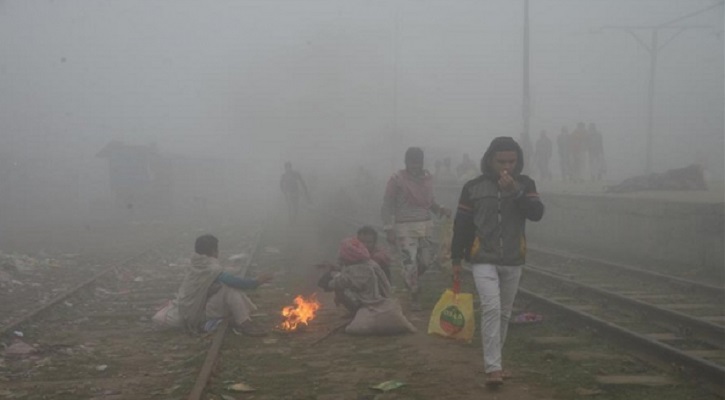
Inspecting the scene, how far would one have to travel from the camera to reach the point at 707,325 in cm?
815

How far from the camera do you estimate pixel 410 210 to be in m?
9.48

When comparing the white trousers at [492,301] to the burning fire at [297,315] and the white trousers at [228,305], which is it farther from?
the white trousers at [228,305]

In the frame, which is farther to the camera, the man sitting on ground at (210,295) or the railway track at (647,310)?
the man sitting on ground at (210,295)

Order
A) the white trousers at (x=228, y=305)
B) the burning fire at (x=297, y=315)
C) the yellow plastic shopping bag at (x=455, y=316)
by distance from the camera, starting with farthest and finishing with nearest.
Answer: the burning fire at (x=297, y=315)
the white trousers at (x=228, y=305)
the yellow plastic shopping bag at (x=455, y=316)

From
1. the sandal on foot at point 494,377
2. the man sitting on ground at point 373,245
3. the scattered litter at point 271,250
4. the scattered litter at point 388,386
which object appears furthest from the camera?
the scattered litter at point 271,250

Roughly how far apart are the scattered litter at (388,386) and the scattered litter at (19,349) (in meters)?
3.71

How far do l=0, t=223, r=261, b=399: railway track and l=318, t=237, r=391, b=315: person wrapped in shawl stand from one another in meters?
1.34

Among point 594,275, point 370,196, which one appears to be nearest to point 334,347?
point 594,275

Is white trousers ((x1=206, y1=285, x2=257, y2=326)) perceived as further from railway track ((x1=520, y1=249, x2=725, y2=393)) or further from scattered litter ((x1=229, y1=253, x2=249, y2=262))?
scattered litter ((x1=229, y1=253, x2=249, y2=262))

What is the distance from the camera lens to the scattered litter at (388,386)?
241 inches

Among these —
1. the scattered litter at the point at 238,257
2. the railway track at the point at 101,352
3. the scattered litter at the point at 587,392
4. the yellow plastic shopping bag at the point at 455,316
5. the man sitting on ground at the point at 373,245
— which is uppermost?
the man sitting on ground at the point at 373,245

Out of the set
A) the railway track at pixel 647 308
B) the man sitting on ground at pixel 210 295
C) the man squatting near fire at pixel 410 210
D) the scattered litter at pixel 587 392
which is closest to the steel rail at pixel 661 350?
the railway track at pixel 647 308

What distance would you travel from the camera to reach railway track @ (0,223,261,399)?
643 centimetres

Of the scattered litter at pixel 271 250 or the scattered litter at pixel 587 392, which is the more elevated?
the scattered litter at pixel 587 392
